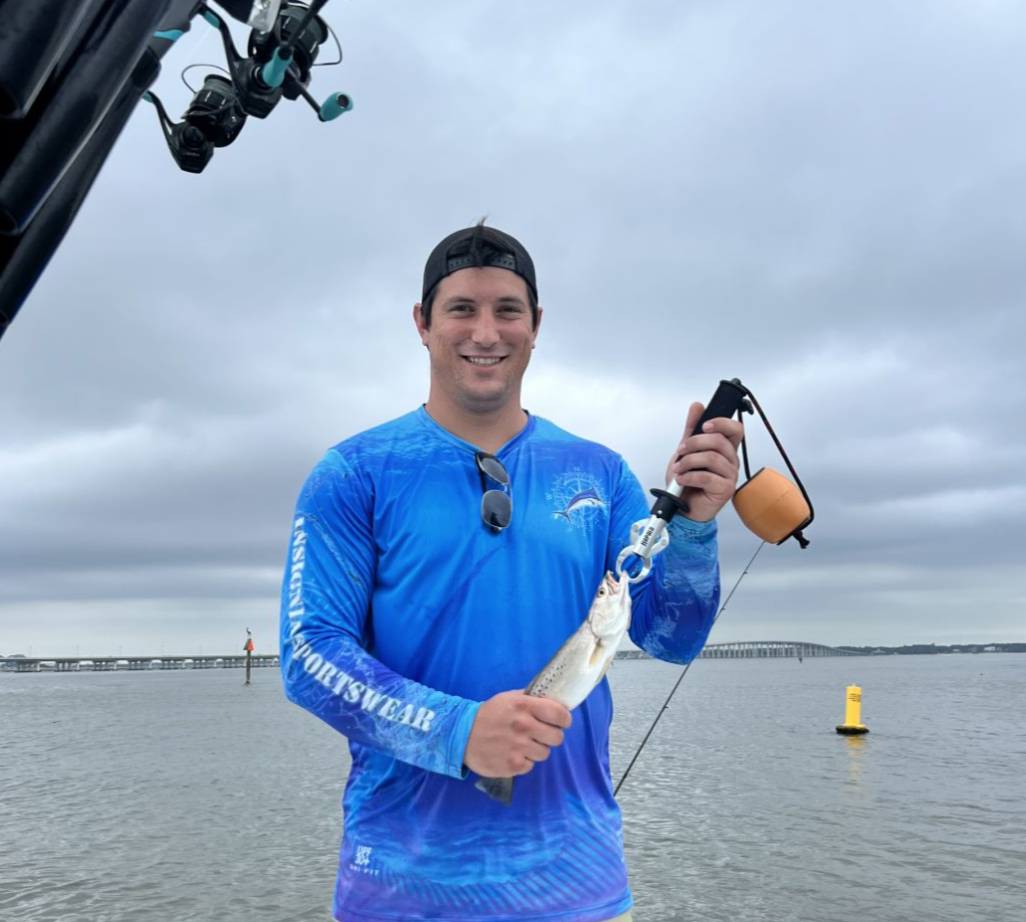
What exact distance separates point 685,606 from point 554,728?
956mm

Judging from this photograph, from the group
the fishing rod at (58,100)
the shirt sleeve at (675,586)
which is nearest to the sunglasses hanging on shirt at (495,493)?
the shirt sleeve at (675,586)

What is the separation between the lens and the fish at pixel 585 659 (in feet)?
8.50

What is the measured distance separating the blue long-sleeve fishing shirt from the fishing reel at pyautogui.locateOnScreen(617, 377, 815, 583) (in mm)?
172

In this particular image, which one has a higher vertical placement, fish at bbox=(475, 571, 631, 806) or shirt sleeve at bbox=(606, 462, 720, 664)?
shirt sleeve at bbox=(606, 462, 720, 664)

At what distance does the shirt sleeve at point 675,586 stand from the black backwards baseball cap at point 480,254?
937 millimetres

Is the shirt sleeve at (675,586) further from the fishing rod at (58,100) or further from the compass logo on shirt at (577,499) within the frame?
the fishing rod at (58,100)

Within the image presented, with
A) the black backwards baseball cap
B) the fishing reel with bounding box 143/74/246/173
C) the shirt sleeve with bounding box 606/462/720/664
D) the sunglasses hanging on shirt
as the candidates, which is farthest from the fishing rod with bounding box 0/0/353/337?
the fishing reel with bounding box 143/74/246/173

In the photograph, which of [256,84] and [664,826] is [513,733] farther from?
[664,826]

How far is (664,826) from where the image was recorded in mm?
22797

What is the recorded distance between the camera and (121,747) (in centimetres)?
4347

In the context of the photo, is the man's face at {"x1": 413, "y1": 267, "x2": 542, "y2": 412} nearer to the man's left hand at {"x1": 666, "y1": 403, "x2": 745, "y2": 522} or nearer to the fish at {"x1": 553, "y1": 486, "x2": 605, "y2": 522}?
the fish at {"x1": 553, "y1": 486, "x2": 605, "y2": 522}

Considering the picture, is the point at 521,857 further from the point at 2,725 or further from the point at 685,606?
the point at 2,725

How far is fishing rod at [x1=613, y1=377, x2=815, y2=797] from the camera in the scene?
9.70 ft

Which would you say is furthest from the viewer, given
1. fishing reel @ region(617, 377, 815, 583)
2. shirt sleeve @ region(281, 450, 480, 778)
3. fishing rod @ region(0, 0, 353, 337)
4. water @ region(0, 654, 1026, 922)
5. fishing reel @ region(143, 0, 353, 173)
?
water @ region(0, 654, 1026, 922)
